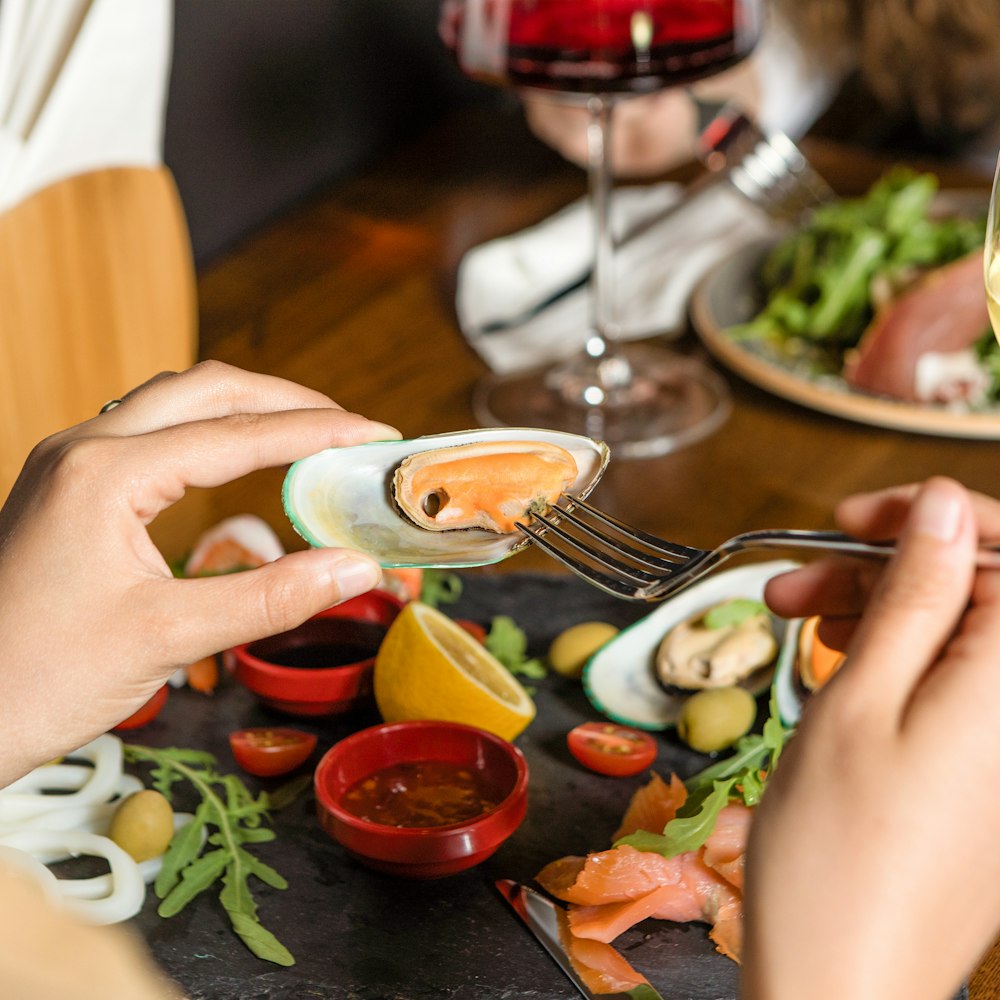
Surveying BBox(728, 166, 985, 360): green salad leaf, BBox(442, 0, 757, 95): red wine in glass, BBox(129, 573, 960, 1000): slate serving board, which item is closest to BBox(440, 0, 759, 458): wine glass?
BBox(442, 0, 757, 95): red wine in glass

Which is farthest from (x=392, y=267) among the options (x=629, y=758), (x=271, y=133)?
(x=629, y=758)

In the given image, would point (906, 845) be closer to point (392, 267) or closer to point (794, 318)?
point (794, 318)

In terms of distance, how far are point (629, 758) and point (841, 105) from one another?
2301 mm

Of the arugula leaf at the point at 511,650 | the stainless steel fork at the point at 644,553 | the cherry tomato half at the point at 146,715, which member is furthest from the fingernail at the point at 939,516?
the cherry tomato half at the point at 146,715

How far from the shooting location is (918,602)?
536 mm

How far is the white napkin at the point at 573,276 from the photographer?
1639 mm

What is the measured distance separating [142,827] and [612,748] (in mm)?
328

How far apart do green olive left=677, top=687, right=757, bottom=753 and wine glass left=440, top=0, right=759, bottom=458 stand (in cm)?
49

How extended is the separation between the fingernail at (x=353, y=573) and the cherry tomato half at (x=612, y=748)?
1.01 feet

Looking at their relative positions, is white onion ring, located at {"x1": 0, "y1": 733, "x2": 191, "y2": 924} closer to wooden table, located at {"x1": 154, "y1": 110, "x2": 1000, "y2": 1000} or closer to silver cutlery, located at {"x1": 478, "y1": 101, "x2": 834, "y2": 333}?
wooden table, located at {"x1": 154, "y1": 110, "x2": 1000, "y2": 1000}

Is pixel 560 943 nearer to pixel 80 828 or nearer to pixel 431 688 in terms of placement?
pixel 431 688

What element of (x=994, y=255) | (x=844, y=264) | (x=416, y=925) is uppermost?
(x=994, y=255)

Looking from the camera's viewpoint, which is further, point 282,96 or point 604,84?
point 282,96

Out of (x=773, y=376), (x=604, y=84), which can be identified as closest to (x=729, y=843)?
(x=773, y=376)
